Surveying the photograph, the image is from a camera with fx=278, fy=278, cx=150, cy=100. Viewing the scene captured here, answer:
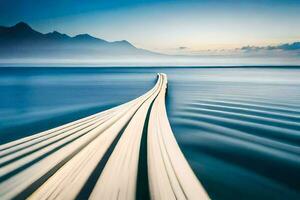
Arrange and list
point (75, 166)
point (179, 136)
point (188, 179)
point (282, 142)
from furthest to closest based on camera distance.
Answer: point (179, 136) → point (282, 142) → point (75, 166) → point (188, 179)

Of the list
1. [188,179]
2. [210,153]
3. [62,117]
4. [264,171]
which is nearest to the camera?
[188,179]

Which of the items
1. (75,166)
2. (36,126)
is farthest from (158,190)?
(36,126)

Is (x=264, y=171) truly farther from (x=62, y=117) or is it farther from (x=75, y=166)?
(x=62, y=117)

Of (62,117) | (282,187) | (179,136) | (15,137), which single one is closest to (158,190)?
(282,187)

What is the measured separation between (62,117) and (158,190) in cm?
796

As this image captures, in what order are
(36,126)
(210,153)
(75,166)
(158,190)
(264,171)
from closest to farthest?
(158,190) → (75,166) → (264,171) → (210,153) → (36,126)

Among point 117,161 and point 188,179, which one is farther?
point 117,161

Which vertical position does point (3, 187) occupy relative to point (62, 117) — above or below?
above

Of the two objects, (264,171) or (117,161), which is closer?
(117,161)

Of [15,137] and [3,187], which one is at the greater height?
[3,187]

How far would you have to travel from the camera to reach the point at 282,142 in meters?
5.87

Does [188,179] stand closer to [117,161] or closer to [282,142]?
[117,161]

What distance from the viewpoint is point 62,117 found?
10.2 m

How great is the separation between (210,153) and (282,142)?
194 cm
